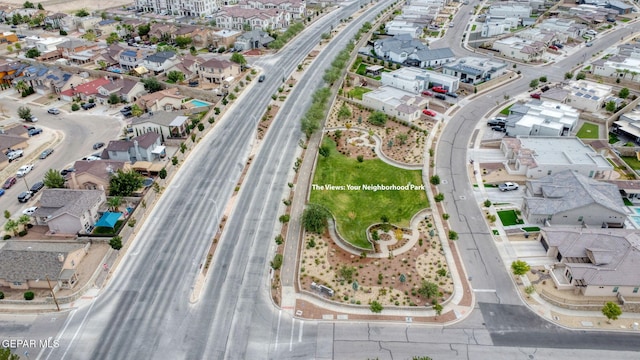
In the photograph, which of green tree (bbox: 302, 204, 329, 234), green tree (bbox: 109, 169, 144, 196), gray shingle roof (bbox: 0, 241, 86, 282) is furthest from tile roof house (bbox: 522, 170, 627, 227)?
gray shingle roof (bbox: 0, 241, 86, 282)

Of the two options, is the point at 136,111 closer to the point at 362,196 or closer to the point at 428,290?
the point at 362,196

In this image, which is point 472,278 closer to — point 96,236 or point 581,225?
point 581,225

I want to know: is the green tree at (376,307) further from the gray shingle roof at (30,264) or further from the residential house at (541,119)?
the residential house at (541,119)

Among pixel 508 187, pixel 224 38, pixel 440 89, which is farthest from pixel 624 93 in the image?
pixel 224 38

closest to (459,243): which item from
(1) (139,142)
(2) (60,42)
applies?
(1) (139,142)

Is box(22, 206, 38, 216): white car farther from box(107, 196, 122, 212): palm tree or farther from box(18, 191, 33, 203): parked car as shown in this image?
box(107, 196, 122, 212): palm tree

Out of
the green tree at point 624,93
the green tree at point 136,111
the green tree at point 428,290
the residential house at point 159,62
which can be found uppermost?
the green tree at point 624,93

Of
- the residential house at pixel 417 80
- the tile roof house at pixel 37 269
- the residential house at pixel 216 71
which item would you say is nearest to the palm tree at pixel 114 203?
the tile roof house at pixel 37 269
